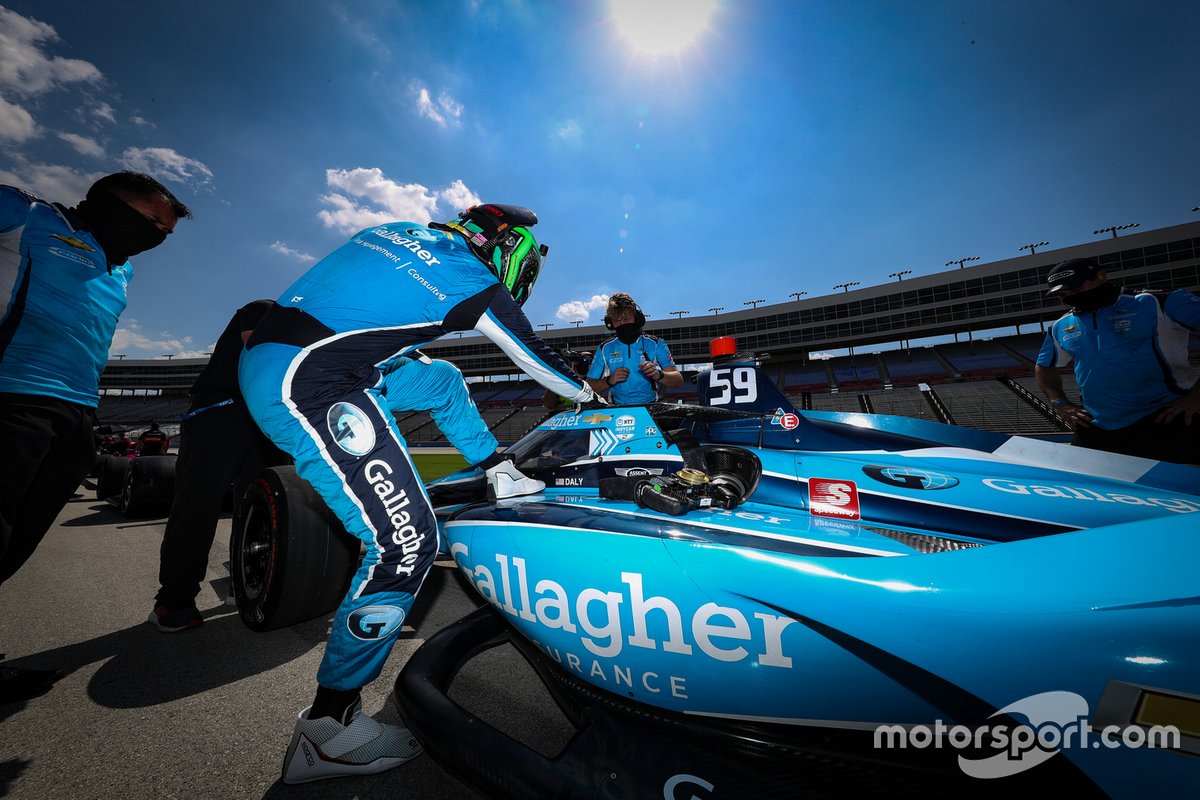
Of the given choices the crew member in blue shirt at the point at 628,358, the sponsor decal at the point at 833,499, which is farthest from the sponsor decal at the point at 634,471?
the crew member in blue shirt at the point at 628,358

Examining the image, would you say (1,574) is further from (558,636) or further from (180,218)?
(558,636)

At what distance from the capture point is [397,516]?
4.70 ft

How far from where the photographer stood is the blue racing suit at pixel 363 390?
1.39 meters

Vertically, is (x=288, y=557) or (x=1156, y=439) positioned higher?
(x=1156, y=439)

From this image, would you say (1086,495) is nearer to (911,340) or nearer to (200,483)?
(200,483)

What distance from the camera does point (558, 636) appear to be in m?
1.32

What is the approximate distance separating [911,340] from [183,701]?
4098 cm

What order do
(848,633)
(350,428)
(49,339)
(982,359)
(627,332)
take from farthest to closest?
1. (982,359)
2. (627,332)
3. (49,339)
4. (350,428)
5. (848,633)

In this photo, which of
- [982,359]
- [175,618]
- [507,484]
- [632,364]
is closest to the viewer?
[507,484]

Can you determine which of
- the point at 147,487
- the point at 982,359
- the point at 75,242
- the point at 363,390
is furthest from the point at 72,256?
the point at 982,359

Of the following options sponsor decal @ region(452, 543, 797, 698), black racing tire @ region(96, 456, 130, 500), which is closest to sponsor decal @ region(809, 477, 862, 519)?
sponsor decal @ region(452, 543, 797, 698)

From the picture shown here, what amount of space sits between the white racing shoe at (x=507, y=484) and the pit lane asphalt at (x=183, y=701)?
0.70 m

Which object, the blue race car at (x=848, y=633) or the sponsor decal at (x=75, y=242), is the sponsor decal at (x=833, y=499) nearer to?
the blue race car at (x=848, y=633)

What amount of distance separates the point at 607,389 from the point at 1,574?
12.2 feet
